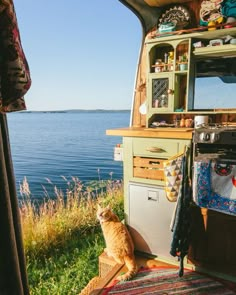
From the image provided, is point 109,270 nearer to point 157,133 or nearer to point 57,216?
point 57,216

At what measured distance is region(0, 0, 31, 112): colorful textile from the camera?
71 cm

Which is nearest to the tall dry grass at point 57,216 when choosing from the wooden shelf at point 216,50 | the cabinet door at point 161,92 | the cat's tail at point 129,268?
the cat's tail at point 129,268

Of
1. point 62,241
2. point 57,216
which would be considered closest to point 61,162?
point 57,216

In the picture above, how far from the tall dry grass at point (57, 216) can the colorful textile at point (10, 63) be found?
1928 mm

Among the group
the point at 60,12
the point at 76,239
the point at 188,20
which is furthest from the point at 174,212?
the point at 60,12

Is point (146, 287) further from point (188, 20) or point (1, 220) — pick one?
point (188, 20)

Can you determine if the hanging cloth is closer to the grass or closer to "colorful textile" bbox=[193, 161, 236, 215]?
"colorful textile" bbox=[193, 161, 236, 215]

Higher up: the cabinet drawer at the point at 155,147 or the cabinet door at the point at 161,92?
the cabinet door at the point at 161,92

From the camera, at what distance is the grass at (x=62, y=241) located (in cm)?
195

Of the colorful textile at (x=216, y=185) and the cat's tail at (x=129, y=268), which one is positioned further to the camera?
the cat's tail at (x=129, y=268)

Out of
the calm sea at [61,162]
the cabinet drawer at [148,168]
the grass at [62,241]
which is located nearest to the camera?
the cabinet drawer at [148,168]

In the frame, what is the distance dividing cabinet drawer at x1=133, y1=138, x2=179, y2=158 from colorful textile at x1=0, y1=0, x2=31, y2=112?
3.84 ft

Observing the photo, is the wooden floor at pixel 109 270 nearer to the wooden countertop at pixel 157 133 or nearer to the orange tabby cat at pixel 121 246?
the orange tabby cat at pixel 121 246

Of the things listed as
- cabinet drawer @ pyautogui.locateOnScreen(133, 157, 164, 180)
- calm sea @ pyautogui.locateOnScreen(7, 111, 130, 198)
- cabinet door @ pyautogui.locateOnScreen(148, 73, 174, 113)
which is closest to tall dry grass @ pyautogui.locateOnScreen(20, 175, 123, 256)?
cabinet drawer @ pyautogui.locateOnScreen(133, 157, 164, 180)
